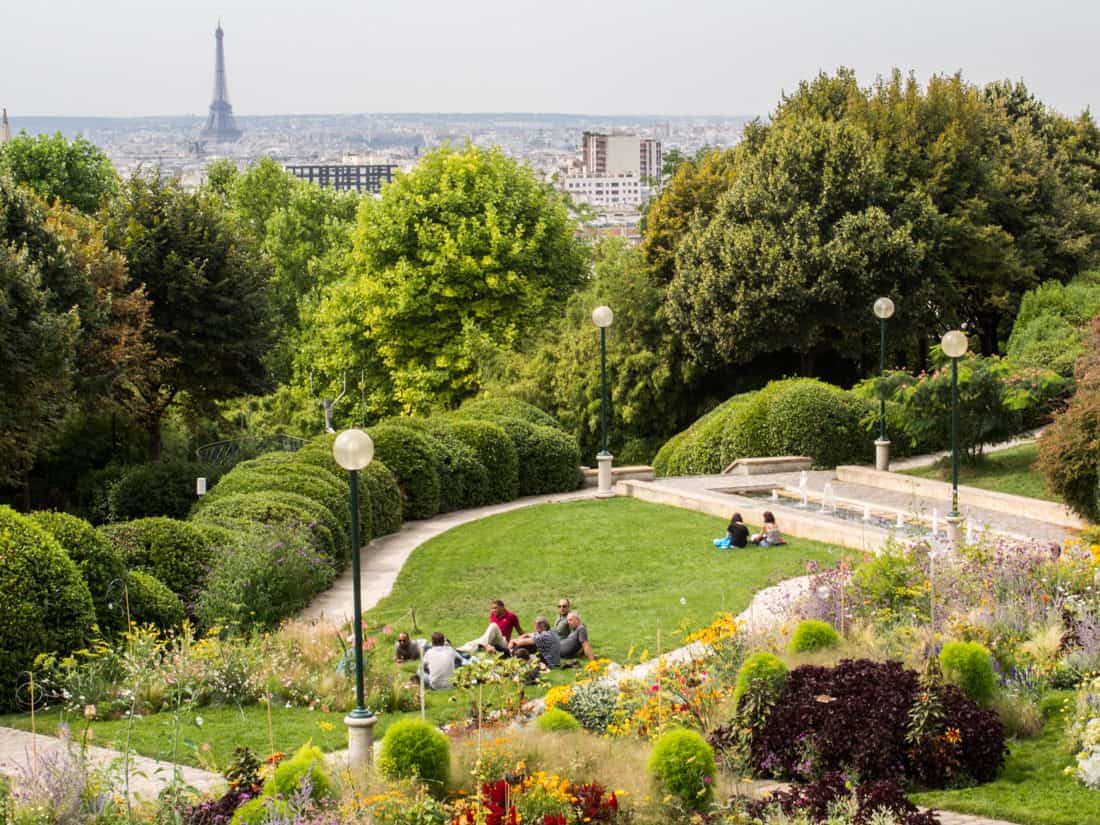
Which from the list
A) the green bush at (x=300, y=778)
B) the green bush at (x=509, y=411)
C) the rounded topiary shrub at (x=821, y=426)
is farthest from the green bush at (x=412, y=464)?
the green bush at (x=300, y=778)

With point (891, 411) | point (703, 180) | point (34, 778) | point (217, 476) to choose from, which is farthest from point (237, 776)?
point (703, 180)

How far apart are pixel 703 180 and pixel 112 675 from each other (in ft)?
102

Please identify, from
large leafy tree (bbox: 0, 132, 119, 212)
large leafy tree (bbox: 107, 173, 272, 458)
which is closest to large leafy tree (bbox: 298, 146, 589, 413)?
large leafy tree (bbox: 107, 173, 272, 458)

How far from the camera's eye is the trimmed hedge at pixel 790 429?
94.4 feet

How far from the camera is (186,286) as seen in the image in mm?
35312

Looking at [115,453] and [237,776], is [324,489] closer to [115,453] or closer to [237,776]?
[237,776]

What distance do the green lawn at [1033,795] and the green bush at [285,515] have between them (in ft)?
37.9

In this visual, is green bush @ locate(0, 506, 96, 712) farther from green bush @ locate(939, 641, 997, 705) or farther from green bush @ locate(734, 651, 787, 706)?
green bush @ locate(939, 641, 997, 705)

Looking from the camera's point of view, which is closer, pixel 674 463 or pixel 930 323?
pixel 674 463

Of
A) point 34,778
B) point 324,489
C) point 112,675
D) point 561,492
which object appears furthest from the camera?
point 561,492

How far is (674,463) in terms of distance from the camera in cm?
3131

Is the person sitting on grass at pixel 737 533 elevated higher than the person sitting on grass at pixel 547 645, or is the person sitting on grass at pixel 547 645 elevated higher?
the person sitting on grass at pixel 547 645

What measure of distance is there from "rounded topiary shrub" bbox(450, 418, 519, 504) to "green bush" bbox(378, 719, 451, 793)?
1800 centimetres

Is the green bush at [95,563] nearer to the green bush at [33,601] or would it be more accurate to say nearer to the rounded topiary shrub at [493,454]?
the green bush at [33,601]
